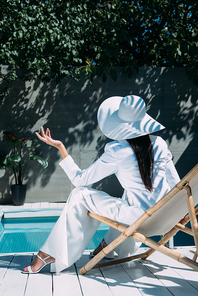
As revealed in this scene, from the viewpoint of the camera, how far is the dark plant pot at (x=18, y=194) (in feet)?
17.4

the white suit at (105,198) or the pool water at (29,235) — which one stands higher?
the white suit at (105,198)

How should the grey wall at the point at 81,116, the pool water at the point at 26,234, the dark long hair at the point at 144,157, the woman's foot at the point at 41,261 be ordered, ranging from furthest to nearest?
the grey wall at the point at 81,116, the pool water at the point at 26,234, the woman's foot at the point at 41,261, the dark long hair at the point at 144,157

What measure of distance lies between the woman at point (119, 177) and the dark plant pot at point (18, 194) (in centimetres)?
338

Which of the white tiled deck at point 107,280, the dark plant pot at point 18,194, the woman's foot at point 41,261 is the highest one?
the woman's foot at point 41,261

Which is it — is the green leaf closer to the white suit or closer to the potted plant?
the potted plant

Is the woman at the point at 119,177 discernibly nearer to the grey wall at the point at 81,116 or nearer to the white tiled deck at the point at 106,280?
the white tiled deck at the point at 106,280

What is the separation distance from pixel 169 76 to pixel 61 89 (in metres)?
2.05

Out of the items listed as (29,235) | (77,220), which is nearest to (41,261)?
(77,220)

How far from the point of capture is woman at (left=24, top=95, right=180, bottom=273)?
191cm

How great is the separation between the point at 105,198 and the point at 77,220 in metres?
0.23

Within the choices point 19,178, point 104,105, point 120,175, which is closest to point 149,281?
point 120,175

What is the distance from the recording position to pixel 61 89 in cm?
569

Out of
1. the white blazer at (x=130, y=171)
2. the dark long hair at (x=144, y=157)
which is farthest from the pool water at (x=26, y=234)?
the dark long hair at (x=144, y=157)

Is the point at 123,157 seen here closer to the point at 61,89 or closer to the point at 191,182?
the point at 191,182
